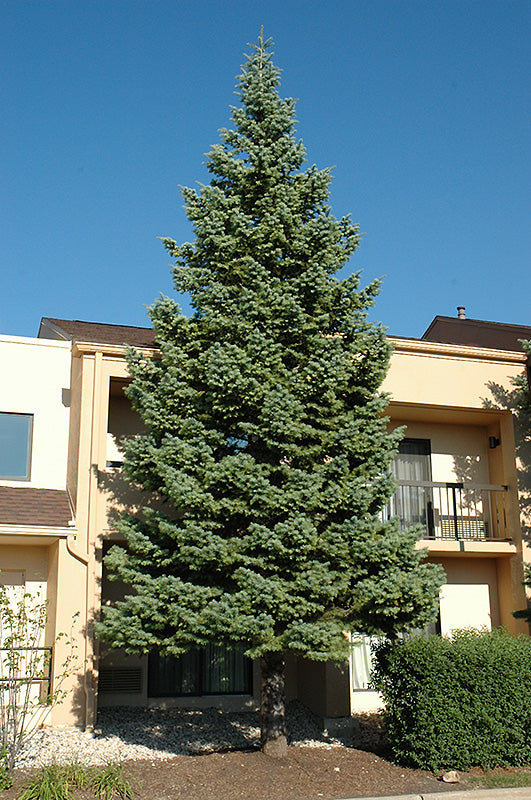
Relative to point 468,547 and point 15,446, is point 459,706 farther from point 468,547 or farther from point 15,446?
point 15,446

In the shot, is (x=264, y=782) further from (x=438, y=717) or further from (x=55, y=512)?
(x=55, y=512)

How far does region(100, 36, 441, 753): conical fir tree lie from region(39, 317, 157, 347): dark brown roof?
3.66 meters

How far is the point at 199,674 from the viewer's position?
46.7 feet

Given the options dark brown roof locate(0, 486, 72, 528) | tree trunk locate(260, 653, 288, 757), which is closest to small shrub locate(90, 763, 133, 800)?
tree trunk locate(260, 653, 288, 757)

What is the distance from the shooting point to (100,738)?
444 inches

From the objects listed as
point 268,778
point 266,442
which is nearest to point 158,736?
point 268,778

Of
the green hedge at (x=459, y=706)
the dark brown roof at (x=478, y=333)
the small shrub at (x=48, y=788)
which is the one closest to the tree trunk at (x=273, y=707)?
the green hedge at (x=459, y=706)

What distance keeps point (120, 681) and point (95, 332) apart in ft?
22.8

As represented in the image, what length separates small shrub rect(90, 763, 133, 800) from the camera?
8.83 m

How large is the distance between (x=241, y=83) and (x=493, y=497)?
29.9 ft

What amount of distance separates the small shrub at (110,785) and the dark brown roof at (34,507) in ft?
13.6

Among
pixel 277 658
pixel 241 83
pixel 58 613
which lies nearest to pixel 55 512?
pixel 58 613

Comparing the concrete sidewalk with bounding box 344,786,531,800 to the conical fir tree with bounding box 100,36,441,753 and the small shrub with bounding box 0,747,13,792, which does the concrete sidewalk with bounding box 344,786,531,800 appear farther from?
the small shrub with bounding box 0,747,13,792

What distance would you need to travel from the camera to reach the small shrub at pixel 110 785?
8828mm
